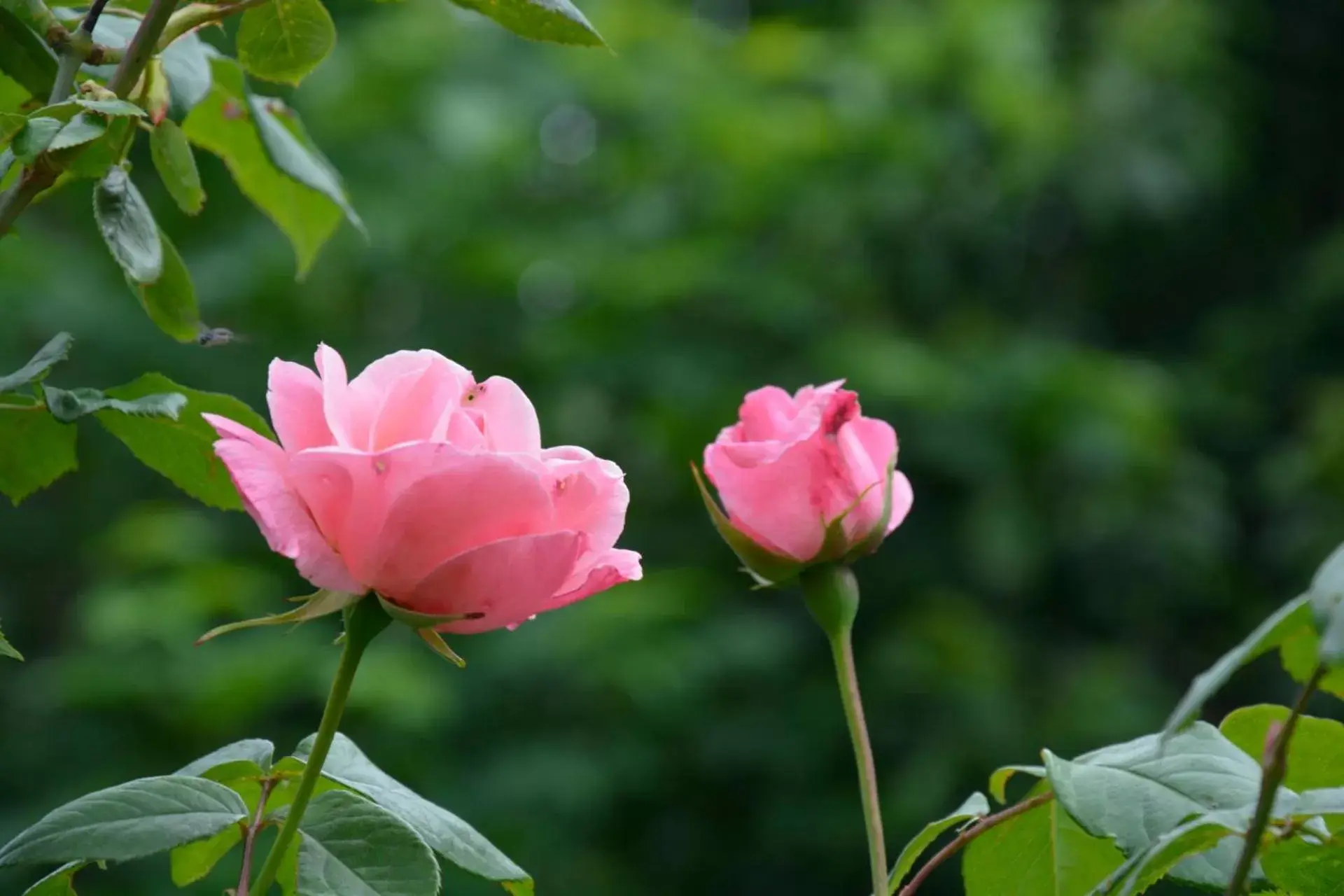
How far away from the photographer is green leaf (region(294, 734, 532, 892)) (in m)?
0.29

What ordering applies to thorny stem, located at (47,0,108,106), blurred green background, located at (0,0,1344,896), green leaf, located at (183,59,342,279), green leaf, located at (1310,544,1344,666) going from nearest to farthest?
green leaf, located at (1310,544,1344,666) < thorny stem, located at (47,0,108,106) < green leaf, located at (183,59,342,279) < blurred green background, located at (0,0,1344,896)

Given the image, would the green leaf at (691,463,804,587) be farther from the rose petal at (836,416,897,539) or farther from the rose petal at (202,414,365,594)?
the rose petal at (202,414,365,594)

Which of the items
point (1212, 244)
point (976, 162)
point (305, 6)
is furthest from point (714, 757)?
point (305, 6)

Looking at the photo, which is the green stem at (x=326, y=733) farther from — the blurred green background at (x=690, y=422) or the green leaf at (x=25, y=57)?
the blurred green background at (x=690, y=422)

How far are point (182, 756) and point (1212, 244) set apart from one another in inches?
88.9

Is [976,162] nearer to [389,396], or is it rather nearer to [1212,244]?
[1212,244]

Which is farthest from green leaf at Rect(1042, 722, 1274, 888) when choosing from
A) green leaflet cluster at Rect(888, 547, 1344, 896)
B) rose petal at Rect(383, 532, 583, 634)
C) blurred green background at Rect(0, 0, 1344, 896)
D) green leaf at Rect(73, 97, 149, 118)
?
blurred green background at Rect(0, 0, 1344, 896)

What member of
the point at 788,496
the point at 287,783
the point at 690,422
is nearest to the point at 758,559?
the point at 788,496

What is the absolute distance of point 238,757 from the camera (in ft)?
1.05

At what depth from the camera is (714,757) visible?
226cm

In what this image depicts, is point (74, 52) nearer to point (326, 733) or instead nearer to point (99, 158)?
point (99, 158)

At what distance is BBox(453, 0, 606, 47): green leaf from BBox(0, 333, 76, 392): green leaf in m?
0.11

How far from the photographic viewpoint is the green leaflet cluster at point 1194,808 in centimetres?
24

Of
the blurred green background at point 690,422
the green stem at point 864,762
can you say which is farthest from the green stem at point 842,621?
the blurred green background at point 690,422
